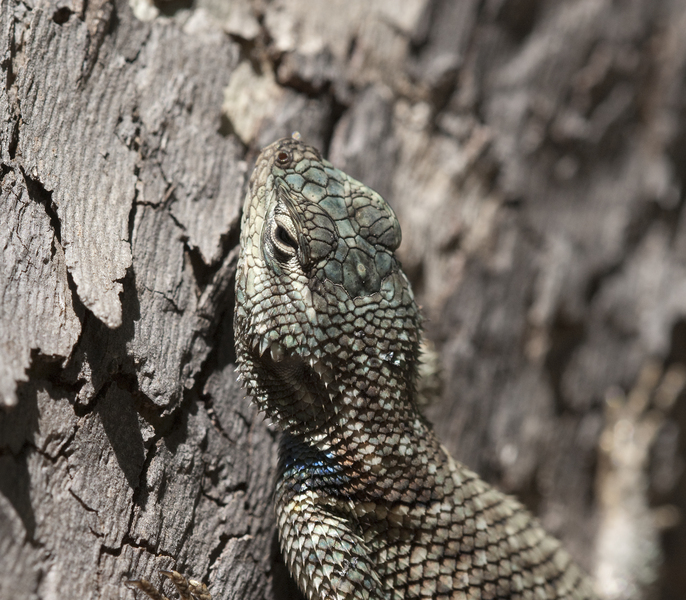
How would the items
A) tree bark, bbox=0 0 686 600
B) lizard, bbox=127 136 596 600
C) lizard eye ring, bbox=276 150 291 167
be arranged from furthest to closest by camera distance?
1. lizard eye ring, bbox=276 150 291 167
2. lizard, bbox=127 136 596 600
3. tree bark, bbox=0 0 686 600

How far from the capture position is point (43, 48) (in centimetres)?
255

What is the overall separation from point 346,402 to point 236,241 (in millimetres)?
1058

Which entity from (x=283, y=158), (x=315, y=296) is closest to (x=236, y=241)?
(x=283, y=158)

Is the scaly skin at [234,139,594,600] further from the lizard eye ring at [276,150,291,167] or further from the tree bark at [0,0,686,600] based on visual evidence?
the tree bark at [0,0,686,600]

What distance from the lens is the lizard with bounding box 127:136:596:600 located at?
2.47 m

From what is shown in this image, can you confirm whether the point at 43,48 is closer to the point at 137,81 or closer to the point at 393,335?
the point at 137,81

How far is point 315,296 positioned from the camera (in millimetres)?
2484

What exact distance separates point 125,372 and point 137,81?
1515mm

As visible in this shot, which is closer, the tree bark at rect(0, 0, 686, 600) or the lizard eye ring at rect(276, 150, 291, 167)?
the tree bark at rect(0, 0, 686, 600)

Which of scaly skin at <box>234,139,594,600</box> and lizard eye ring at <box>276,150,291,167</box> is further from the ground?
lizard eye ring at <box>276,150,291,167</box>

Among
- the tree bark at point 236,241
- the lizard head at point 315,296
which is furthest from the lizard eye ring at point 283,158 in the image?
the tree bark at point 236,241

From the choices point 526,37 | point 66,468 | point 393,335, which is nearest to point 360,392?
point 393,335

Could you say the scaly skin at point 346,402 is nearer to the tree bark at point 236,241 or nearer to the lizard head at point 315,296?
the lizard head at point 315,296

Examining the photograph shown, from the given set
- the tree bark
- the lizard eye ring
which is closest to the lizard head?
the lizard eye ring
